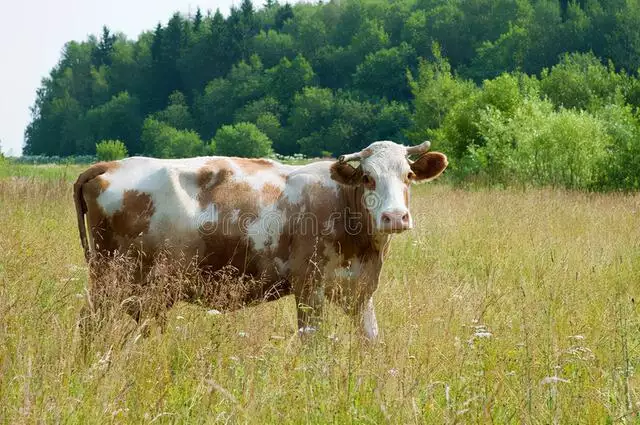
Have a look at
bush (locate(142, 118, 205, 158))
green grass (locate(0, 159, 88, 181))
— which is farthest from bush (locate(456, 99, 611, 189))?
bush (locate(142, 118, 205, 158))

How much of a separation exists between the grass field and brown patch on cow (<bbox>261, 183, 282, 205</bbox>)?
0.86m

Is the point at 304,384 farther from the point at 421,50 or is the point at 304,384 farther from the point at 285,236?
the point at 421,50

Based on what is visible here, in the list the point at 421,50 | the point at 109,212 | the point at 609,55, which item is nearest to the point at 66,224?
the point at 109,212

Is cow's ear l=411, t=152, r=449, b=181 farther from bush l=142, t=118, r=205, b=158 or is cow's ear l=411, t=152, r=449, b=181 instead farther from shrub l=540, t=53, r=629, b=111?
bush l=142, t=118, r=205, b=158

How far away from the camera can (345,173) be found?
669cm

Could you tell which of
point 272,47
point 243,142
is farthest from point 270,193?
point 272,47

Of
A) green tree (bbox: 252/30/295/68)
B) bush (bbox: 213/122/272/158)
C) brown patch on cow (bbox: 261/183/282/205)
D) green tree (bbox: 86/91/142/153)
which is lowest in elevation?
bush (bbox: 213/122/272/158)

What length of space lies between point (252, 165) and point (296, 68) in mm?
124867

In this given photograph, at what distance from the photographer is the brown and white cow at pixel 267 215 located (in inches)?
Answer: 254

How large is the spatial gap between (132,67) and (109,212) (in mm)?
140396

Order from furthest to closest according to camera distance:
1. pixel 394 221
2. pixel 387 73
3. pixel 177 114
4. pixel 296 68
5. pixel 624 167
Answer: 1. pixel 177 114
2. pixel 296 68
3. pixel 387 73
4. pixel 624 167
5. pixel 394 221

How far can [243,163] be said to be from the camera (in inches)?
274

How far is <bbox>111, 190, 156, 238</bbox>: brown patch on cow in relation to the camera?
6.72 metres

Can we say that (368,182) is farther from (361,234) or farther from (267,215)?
(267,215)
